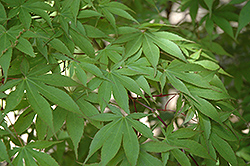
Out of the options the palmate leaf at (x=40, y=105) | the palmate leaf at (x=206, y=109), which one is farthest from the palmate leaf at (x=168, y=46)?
the palmate leaf at (x=40, y=105)

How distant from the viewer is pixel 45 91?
522 mm

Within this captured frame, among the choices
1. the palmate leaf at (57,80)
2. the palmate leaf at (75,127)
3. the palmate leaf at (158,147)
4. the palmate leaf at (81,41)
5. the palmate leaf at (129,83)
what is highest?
the palmate leaf at (81,41)

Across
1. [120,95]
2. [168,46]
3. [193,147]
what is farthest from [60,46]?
[193,147]

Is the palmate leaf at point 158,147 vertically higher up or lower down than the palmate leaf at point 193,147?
higher up

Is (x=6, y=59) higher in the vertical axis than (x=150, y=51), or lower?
higher

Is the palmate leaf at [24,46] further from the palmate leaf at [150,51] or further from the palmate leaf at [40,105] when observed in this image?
the palmate leaf at [150,51]

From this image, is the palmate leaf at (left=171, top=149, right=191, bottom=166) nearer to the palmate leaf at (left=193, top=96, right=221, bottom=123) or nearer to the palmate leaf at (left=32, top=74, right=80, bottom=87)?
the palmate leaf at (left=193, top=96, right=221, bottom=123)

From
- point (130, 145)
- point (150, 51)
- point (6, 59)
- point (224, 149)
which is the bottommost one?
point (224, 149)

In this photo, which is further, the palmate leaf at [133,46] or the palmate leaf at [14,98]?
the palmate leaf at [133,46]

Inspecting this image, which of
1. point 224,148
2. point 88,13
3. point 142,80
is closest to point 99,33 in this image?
point 88,13

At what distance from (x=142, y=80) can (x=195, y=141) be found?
0.62 ft

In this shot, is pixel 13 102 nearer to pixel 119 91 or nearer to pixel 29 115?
pixel 29 115

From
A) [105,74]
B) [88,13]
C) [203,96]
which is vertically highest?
[88,13]

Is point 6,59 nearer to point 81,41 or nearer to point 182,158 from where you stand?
point 81,41
